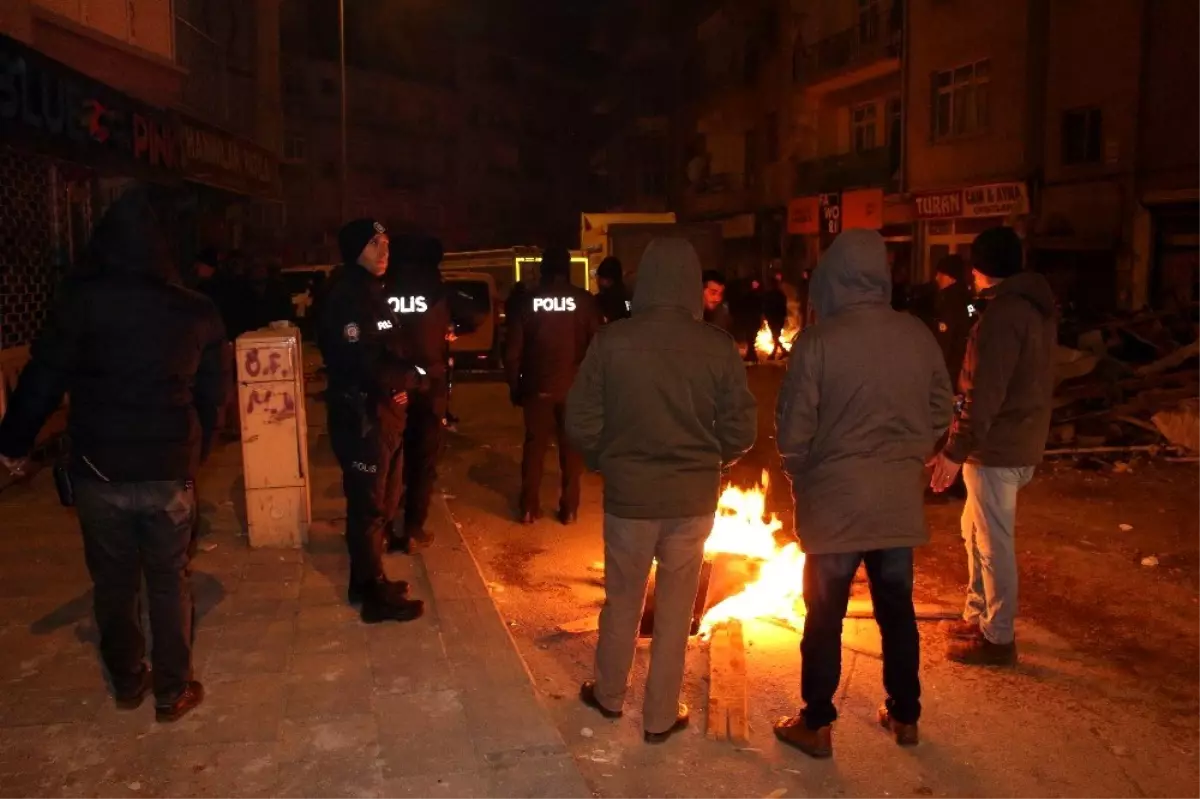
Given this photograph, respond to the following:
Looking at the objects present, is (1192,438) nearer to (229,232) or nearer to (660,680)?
(660,680)

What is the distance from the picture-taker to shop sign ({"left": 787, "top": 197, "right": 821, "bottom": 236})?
29.9m

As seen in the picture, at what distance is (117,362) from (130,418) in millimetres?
226

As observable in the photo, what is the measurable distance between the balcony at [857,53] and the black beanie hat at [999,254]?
23310mm

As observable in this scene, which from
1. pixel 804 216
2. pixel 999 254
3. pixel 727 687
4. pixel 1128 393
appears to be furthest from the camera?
pixel 804 216

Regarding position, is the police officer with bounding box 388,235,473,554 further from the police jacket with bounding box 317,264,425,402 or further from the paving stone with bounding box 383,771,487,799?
the paving stone with bounding box 383,771,487,799

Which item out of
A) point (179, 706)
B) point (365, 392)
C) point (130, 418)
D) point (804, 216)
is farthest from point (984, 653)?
point (804, 216)

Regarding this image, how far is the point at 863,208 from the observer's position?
26672 mm

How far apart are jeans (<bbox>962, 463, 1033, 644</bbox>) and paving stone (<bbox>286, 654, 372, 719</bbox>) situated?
300 centimetres

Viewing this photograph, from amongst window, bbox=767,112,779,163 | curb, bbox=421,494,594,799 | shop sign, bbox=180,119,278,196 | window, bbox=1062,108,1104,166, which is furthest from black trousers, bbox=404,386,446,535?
window, bbox=767,112,779,163

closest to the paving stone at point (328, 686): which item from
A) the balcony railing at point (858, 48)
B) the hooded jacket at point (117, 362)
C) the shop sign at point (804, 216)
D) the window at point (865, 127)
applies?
the hooded jacket at point (117, 362)

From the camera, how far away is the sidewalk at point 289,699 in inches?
157

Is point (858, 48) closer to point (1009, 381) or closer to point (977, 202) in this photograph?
point (977, 202)

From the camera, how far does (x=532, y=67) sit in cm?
5978

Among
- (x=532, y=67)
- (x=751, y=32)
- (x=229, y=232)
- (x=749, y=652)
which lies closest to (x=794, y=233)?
(x=751, y=32)
